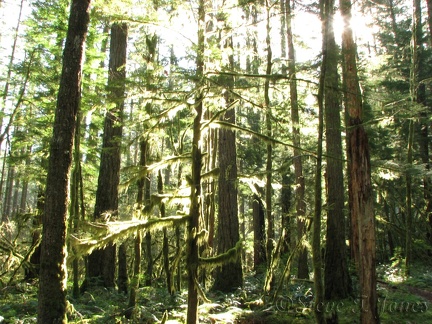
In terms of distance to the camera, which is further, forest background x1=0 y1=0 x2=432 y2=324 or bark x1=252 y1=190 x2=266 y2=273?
bark x1=252 y1=190 x2=266 y2=273

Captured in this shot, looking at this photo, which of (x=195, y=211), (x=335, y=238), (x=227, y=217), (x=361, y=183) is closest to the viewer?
(x=195, y=211)

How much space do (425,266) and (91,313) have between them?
16.4 m

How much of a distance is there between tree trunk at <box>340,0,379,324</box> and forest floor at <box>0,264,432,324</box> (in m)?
0.93

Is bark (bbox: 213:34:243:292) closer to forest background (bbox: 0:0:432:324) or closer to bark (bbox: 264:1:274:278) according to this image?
forest background (bbox: 0:0:432:324)

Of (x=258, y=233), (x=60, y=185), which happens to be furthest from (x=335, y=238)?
(x=258, y=233)

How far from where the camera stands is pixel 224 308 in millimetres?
7914

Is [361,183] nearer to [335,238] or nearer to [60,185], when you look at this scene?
[335,238]

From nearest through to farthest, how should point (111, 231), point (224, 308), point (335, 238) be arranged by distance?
1. point (111, 231)
2. point (224, 308)
3. point (335, 238)

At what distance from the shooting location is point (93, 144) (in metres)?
14.0

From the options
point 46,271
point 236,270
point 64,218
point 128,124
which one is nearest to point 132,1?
point 128,124

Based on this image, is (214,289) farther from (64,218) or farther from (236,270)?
(64,218)

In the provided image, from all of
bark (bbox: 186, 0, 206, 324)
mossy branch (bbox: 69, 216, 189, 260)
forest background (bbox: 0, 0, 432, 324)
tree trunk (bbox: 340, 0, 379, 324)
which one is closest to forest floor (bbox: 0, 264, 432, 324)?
forest background (bbox: 0, 0, 432, 324)

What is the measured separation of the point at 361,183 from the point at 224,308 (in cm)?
406

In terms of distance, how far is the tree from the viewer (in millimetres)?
5543
